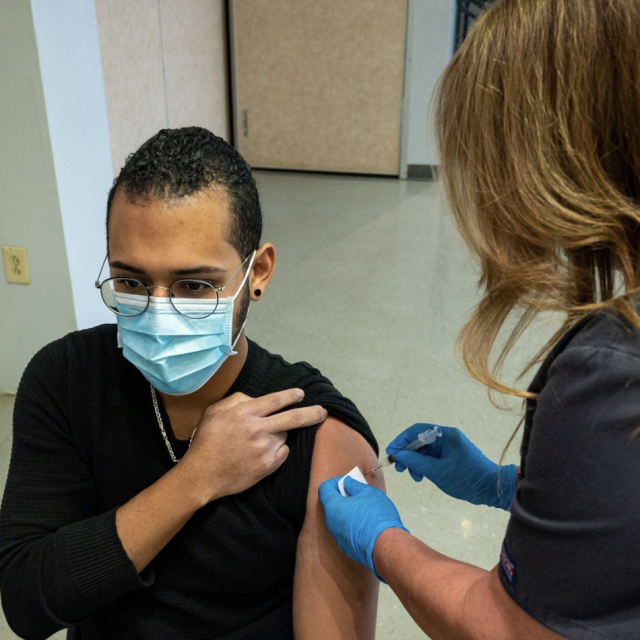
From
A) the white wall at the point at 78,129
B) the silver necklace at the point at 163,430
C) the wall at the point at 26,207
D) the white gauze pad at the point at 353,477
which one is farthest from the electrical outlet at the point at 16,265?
the white gauze pad at the point at 353,477

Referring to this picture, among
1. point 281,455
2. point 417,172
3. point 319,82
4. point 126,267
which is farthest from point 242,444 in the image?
point 319,82

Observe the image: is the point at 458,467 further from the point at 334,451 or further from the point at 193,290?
the point at 193,290

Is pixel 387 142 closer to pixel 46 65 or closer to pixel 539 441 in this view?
pixel 46 65

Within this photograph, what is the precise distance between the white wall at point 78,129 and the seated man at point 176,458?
4.17ft

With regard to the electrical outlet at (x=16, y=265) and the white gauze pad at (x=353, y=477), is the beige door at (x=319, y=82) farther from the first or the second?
the white gauze pad at (x=353, y=477)

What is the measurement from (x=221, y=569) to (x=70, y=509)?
0.79 ft

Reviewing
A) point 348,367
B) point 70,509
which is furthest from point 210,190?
point 348,367

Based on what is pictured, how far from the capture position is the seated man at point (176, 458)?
2.91ft

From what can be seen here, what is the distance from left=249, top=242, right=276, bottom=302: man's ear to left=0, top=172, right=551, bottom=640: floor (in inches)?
11.3

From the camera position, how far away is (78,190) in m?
2.21

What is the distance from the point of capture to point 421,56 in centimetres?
638

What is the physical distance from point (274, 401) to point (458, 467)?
43 cm

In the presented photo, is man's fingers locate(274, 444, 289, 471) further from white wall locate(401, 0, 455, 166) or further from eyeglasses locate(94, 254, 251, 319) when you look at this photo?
white wall locate(401, 0, 455, 166)

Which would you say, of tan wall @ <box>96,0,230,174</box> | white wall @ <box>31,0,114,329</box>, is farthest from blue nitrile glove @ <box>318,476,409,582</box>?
tan wall @ <box>96,0,230,174</box>
